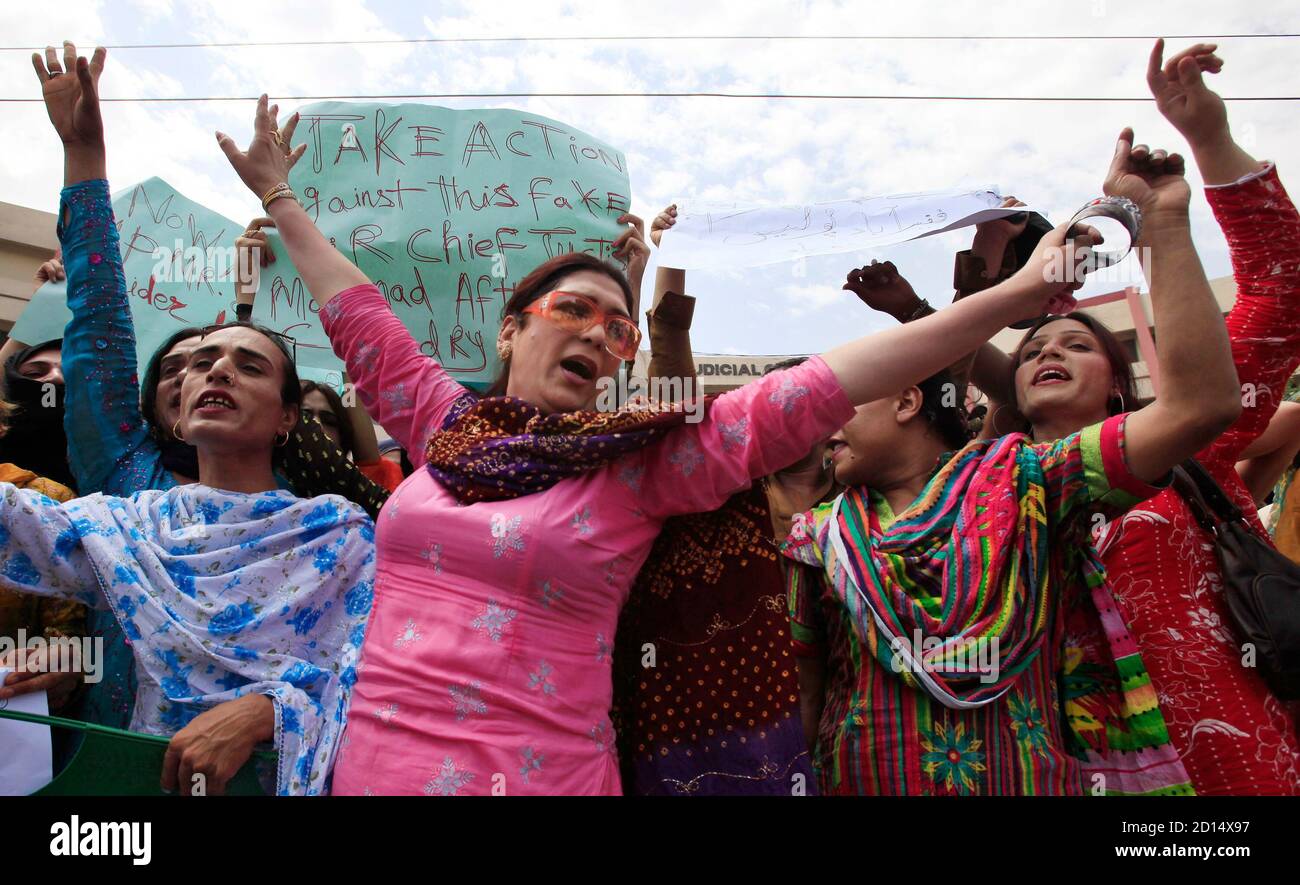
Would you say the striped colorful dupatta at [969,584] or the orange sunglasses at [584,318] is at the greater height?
the orange sunglasses at [584,318]

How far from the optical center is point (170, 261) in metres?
3.59

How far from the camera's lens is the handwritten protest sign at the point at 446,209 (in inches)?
131

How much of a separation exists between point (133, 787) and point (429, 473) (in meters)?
0.82

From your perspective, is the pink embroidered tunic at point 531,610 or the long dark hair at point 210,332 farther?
the long dark hair at point 210,332

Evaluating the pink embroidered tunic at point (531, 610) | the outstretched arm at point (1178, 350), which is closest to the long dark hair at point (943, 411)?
the outstretched arm at point (1178, 350)

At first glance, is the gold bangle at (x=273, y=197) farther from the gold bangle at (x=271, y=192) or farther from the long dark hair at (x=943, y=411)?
the long dark hair at (x=943, y=411)

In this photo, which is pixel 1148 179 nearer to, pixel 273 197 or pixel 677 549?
pixel 677 549

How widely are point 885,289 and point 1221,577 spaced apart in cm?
108

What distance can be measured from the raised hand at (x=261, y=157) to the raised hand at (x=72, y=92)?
1.53ft

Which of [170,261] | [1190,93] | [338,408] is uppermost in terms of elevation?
[170,261]

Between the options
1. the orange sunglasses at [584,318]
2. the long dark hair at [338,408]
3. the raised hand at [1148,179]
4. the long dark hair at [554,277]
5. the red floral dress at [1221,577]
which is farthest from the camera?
the long dark hair at [338,408]

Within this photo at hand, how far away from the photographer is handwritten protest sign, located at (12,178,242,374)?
11.5 ft

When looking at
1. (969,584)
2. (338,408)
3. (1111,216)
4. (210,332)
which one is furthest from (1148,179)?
(338,408)

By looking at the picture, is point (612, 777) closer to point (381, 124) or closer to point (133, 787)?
point (133, 787)
